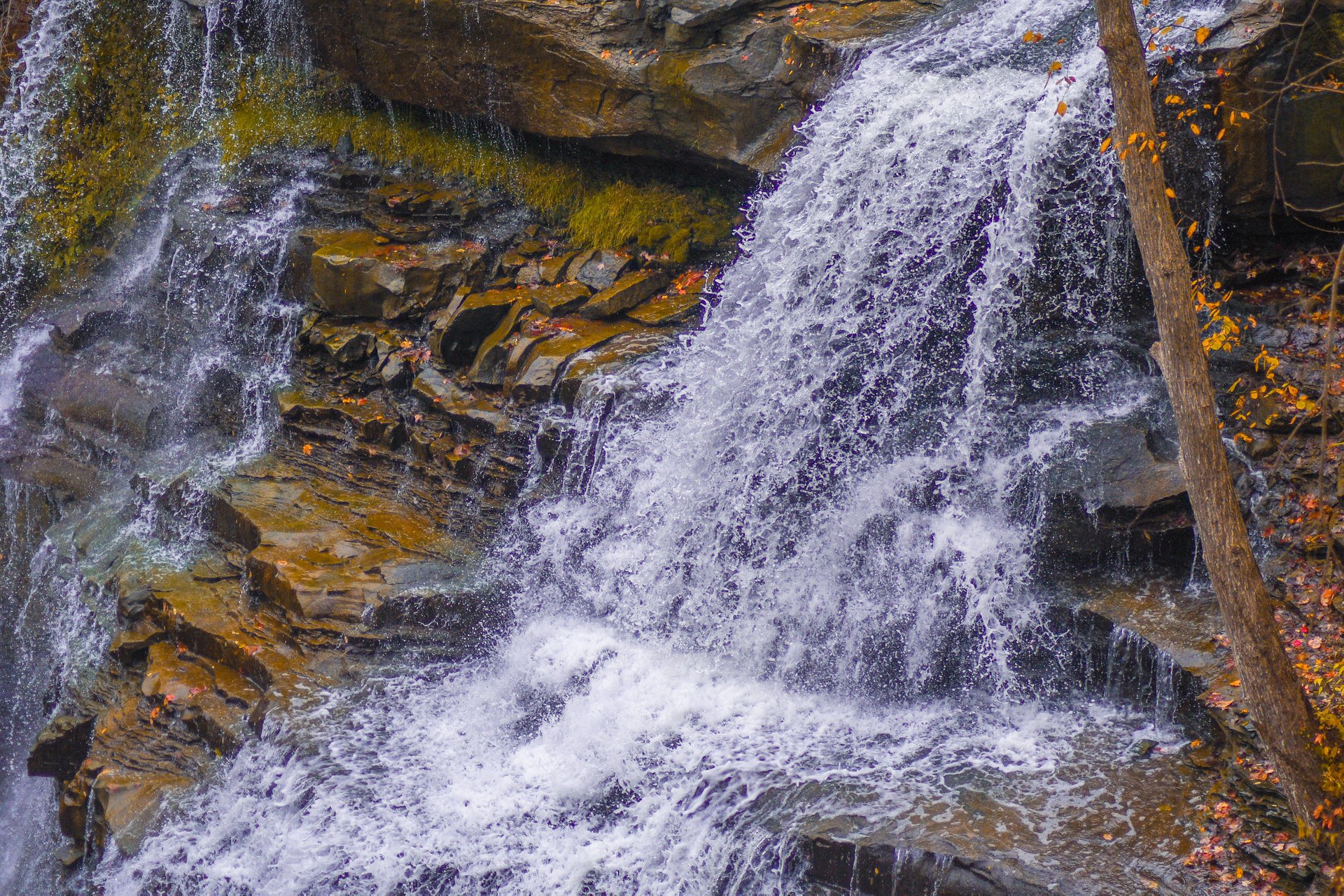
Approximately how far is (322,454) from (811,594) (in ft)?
16.4

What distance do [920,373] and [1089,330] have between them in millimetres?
1294

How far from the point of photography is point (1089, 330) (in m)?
7.82

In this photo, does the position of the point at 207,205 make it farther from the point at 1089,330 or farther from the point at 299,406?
the point at 1089,330

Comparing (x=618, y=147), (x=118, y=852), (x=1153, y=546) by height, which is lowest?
(x=118, y=852)

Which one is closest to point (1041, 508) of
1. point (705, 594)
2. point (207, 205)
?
point (705, 594)

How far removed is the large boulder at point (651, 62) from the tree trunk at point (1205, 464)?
4.28 meters

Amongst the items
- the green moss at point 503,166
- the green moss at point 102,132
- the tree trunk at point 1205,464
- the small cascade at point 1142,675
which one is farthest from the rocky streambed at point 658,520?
the green moss at point 102,132

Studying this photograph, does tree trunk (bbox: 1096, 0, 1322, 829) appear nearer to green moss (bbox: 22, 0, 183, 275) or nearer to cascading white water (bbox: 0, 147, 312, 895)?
cascading white water (bbox: 0, 147, 312, 895)

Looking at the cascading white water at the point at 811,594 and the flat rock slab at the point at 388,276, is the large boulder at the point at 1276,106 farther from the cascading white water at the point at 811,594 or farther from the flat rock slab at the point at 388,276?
the flat rock slab at the point at 388,276

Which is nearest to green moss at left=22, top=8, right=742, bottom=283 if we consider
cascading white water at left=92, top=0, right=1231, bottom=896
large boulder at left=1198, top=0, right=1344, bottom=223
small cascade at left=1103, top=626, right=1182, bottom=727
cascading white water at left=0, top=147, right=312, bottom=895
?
cascading white water at left=0, top=147, right=312, bottom=895

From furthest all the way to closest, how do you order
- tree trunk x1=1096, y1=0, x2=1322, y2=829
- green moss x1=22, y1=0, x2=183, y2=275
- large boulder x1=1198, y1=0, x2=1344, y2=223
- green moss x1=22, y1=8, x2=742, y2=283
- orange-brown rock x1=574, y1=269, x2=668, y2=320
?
green moss x1=22, y1=0, x2=183, y2=275 → green moss x1=22, y1=8, x2=742, y2=283 → orange-brown rock x1=574, y1=269, x2=668, y2=320 → large boulder x1=1198, y1=0, x2=1344, y2=223 → tree trunk x1=1096, y1=0, x2=1322, y2=829

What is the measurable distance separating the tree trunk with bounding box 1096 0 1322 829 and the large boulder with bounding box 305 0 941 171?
4283 mm

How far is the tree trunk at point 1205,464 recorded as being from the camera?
485 cm

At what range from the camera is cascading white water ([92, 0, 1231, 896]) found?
6148 mm
